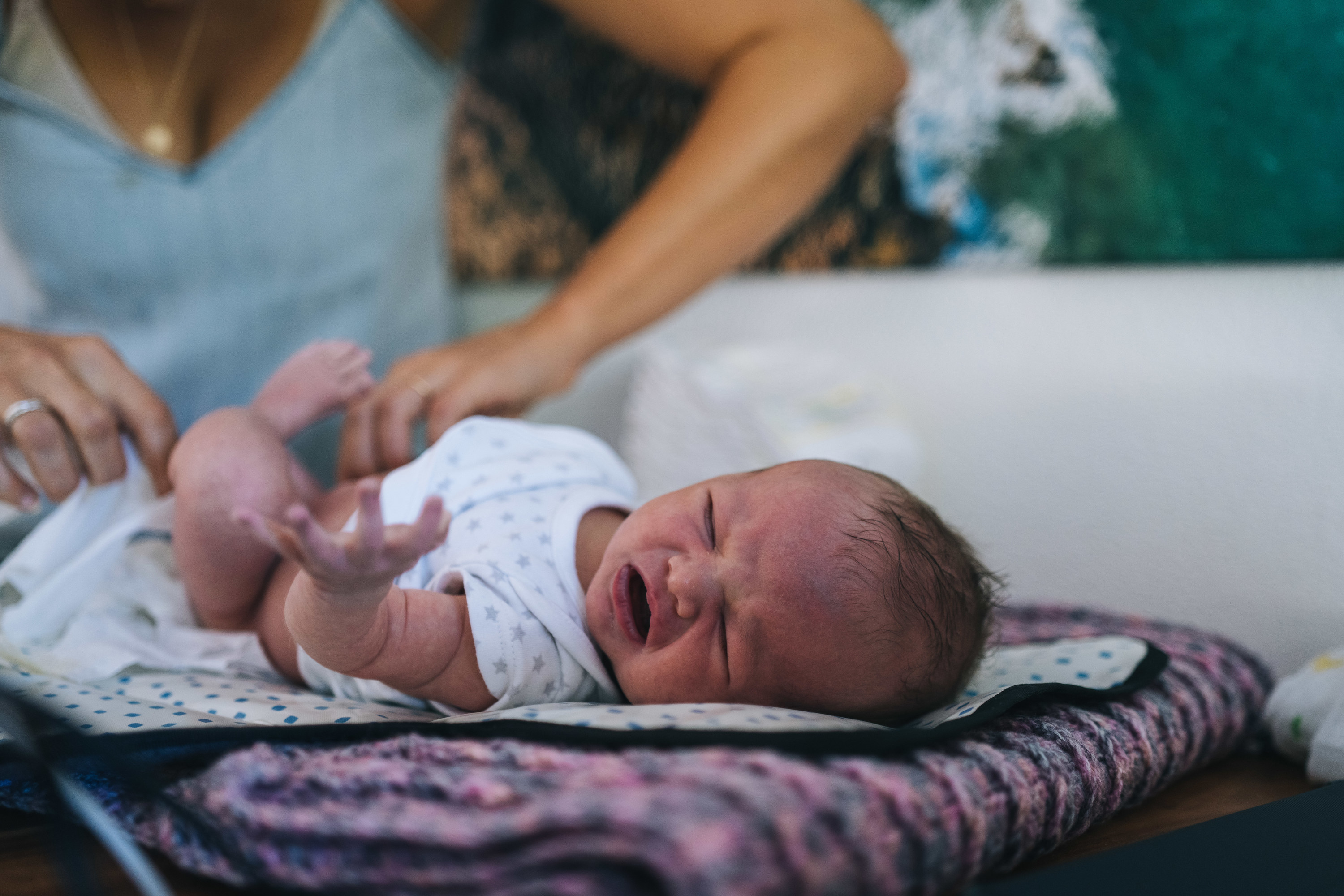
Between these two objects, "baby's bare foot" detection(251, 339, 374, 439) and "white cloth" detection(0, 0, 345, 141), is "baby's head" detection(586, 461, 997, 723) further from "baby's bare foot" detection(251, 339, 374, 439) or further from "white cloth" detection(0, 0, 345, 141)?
"white cloth" detection(0, 0, 345, 141)

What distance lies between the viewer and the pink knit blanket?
310 millimetres

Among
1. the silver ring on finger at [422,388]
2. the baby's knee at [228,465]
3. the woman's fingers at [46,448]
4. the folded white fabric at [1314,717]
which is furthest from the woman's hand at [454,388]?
the folded white fabric at [1314,717]

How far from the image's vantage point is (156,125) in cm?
99

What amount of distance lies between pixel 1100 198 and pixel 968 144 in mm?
182

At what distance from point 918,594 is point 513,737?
1.03 ft

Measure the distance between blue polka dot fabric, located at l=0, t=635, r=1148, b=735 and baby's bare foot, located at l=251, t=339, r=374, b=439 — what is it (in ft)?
0.76

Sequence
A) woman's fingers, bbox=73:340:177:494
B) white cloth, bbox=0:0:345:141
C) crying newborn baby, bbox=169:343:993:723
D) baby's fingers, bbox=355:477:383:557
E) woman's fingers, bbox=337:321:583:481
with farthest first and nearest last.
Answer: white cloth, bbox=0:0:345:141
woman's fingers, bbox=337:321:583:481
woman's fingers, bbox=73:340:177:494
crying newborn baby, bbox=169:343:993:723
baby's fingers, bbox=355:477:383:557

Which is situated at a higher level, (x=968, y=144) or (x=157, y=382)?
(x=968, y=144)

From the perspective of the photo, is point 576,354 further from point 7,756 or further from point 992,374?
point 7,756

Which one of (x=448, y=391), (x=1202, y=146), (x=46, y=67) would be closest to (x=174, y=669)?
(x=448, y=391)

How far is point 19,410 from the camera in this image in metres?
0.66

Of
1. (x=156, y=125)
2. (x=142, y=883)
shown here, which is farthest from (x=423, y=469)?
(x=156, y=125)

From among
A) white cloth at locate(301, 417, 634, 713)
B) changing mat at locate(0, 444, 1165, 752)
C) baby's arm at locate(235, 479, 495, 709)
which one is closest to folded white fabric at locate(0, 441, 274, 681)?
changing mat at locate(0, 444, 1165, 752)

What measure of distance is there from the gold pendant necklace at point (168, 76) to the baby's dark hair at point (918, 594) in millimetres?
905
